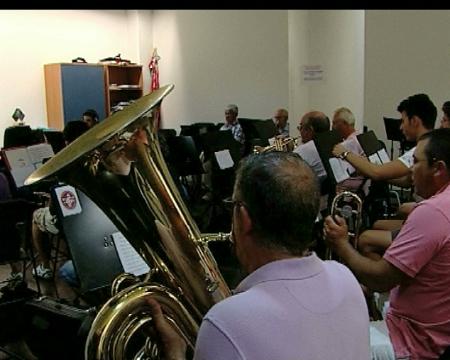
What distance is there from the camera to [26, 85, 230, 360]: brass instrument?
140 cm

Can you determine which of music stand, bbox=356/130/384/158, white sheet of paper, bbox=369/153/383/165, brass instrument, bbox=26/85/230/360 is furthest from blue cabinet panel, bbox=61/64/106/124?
brass instrument, bbox=26/85/230/360

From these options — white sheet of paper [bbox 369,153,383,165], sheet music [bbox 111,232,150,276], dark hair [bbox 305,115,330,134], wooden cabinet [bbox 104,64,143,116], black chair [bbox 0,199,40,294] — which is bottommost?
black chair [bbox 0,199,40,294]

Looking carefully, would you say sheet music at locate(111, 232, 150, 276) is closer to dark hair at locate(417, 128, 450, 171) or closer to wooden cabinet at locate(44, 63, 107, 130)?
dark hair at locate(417, 128, 450, 171)

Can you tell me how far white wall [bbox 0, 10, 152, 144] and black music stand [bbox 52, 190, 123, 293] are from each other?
22.6ft

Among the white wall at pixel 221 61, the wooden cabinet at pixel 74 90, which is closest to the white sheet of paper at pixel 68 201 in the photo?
the white wall at pixel 221 61

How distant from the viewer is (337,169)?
12.5 feet

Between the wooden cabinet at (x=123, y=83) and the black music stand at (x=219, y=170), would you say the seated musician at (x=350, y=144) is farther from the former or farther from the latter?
the wooden cabinet at (x=123, y=83)

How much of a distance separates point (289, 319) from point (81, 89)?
28.8 feet

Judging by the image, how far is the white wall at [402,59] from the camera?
738cm

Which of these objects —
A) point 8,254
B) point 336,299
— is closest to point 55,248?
point 8,254

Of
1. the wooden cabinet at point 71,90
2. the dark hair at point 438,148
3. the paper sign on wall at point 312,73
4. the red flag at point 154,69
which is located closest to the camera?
the dark hair at point 438,148

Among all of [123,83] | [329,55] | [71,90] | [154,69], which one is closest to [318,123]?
[329,55]

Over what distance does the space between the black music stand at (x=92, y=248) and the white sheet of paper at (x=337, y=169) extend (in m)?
1.77

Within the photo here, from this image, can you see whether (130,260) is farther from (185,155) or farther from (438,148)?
(185,155)
